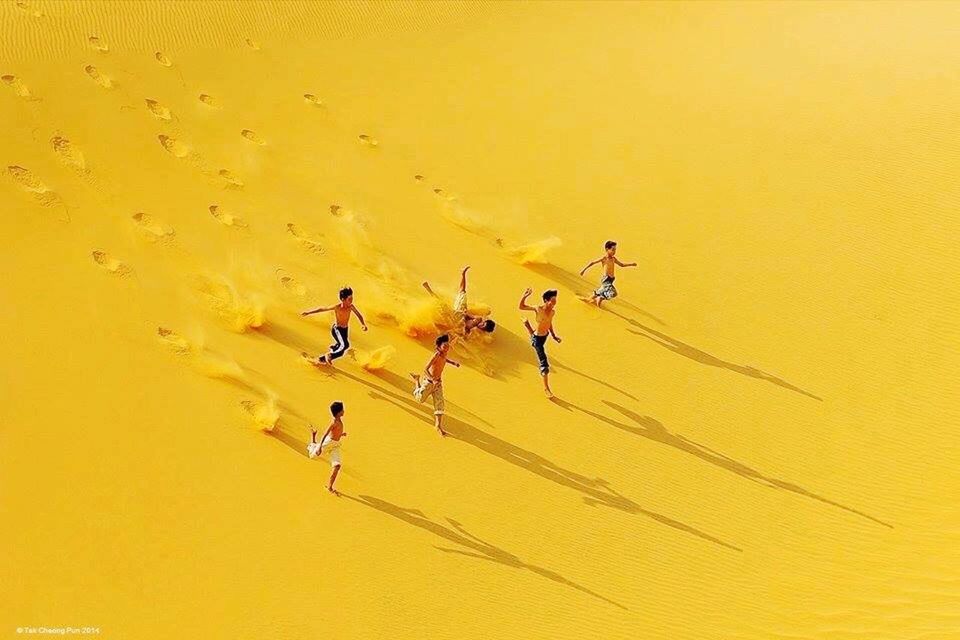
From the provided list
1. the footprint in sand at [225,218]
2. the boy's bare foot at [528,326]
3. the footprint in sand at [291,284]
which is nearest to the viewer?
the boy's bare foot at [528,326]

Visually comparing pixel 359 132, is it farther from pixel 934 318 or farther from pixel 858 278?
pixel 934 318

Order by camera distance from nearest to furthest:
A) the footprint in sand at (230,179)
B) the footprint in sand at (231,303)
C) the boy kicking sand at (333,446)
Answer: the boy kicking sand at (333,446) < the footprint in sand at (231,303) < the footprint in sand at (230,179)

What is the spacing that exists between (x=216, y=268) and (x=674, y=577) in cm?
570

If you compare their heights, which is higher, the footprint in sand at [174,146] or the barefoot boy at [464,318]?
the footprint in sand at [174,146]

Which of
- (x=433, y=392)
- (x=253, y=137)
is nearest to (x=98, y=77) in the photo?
(x=253, y=137)

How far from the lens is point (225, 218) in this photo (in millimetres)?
9547

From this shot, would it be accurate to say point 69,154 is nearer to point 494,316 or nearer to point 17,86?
point 17,86

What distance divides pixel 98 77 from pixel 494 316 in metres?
6.73

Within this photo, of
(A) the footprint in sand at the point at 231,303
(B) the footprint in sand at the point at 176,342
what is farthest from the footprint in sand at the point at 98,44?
(B) the footprint in sand at the point at 176,342

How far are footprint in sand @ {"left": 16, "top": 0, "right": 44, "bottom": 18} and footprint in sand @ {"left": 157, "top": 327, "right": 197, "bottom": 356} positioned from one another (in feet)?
21.7

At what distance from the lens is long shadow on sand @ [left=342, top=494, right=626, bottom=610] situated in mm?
6609

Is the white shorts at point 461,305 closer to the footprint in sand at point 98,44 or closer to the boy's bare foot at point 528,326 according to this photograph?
the boy's bare foot at point 528,326

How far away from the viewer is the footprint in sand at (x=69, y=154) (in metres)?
9.86

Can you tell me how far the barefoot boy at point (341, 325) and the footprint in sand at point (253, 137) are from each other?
12.5 ft
